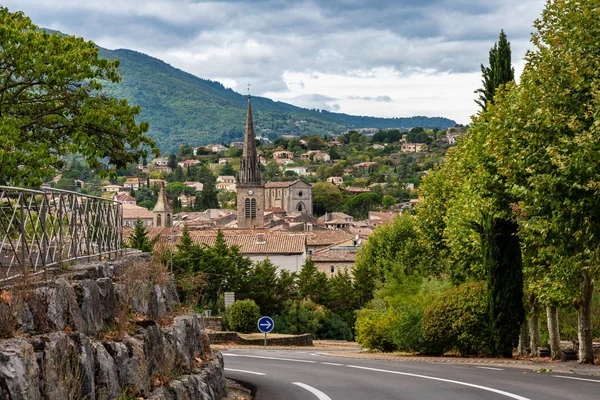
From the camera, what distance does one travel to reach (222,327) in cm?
4978

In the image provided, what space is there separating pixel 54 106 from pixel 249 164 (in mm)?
147204

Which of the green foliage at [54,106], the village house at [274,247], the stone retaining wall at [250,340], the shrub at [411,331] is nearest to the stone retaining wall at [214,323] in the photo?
the stone retaining wall at [250,340]

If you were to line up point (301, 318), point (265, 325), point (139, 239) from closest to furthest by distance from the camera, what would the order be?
point (265, 325) < point (301, 318) < point (139, 239)

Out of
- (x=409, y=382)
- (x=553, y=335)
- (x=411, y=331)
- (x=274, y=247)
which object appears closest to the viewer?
(x=409, y=382)

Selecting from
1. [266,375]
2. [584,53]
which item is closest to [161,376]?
[266,375]

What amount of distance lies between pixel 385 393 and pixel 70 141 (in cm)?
1124

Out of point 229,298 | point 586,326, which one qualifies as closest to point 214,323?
point 229,298

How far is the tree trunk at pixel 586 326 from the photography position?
25891mm

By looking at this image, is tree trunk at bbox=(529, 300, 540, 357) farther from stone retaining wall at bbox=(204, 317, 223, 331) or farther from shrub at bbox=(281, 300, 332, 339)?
shrub at bbox=(281, 300, 332, 339)

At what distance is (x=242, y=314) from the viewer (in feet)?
162

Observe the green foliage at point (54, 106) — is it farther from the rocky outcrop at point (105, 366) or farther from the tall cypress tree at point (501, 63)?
the tall cypress tree at point (501, 63)

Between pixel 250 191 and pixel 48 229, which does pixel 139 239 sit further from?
pixel 250 191

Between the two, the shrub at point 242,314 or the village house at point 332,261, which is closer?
the shrub at point 242,314

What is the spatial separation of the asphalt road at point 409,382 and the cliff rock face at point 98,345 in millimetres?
3174
